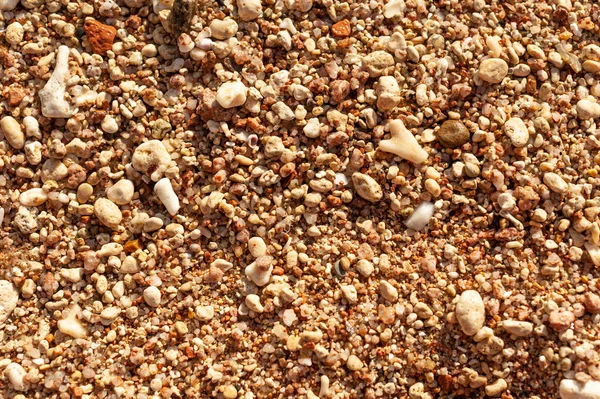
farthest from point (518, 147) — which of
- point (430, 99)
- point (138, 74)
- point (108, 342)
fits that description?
point (108, 342)

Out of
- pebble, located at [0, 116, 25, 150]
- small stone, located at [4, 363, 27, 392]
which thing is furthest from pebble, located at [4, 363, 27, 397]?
pebble, located at [0, 116, 25, 150]

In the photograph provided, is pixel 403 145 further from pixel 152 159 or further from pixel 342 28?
pixel 152 159

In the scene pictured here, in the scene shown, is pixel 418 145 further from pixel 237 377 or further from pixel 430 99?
pixel 237 377

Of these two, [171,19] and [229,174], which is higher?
[171,19]

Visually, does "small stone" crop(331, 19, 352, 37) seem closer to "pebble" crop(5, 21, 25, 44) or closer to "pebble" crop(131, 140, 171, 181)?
"pebble" crop(131, 140, 171, 181)

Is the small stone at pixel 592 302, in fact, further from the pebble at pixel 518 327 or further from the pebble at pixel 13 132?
the pebble at pixel 13 132

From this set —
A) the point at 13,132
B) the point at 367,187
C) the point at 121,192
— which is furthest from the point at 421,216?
the point at 13,132
